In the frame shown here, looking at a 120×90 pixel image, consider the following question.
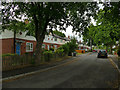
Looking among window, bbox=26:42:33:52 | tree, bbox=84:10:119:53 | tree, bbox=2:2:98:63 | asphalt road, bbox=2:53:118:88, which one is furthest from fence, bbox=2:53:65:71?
window, bbox=26:42:33:52

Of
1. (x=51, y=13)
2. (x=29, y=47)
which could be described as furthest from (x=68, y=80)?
(x=29, y=47)

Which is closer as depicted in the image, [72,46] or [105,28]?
[105,28]

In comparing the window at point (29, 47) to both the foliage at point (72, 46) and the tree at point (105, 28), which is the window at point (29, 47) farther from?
the tree at point (105, 28)

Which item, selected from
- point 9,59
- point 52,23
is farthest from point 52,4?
point 9,59

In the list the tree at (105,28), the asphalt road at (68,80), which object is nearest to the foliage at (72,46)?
the tree at (105,28)

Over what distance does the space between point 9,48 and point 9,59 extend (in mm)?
9173

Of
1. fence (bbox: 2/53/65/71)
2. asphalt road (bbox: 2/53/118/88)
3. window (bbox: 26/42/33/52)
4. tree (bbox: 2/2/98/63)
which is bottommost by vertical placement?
asphalt road (bbox: 2/53/118/88)

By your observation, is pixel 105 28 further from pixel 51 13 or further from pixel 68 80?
pixel 68 80

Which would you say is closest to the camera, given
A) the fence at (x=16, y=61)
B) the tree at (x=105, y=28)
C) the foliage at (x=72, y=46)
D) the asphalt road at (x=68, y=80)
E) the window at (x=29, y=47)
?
the asphalt road at (x=68, y=80)

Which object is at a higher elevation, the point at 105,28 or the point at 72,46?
the point at 105,28

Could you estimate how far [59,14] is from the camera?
940cm

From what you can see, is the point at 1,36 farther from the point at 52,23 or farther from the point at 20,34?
the point at 52,23

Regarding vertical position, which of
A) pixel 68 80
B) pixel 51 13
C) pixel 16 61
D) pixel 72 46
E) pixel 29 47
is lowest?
pixel 68 80

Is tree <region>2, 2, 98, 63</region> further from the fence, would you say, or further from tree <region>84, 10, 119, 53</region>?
tree <region>84, 10, 119, 53</region>
